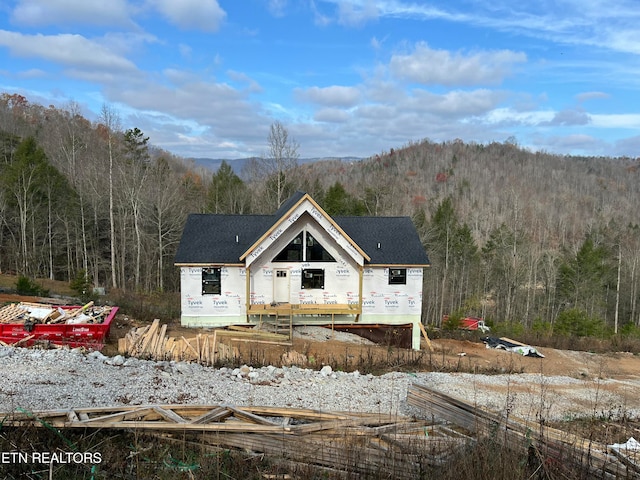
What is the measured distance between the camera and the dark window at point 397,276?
21.6 meters

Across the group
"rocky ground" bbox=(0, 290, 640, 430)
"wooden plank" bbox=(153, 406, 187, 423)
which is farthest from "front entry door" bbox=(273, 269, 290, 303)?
"wooden plank" bbox=(153, 406, 187, 423)

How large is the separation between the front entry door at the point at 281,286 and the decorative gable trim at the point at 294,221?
1.63 m

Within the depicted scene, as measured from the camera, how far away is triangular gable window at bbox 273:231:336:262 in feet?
68.8

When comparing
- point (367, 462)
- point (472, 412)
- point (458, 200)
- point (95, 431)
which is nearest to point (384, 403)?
point (472, 412)

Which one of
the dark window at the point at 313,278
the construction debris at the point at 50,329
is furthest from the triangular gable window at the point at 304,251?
the construction debris at the point at 50,329

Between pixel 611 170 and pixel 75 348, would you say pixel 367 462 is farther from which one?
pixel 611 170

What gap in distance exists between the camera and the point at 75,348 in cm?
1366

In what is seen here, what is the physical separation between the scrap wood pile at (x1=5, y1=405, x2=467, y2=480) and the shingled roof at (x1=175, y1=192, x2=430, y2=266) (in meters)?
13.6

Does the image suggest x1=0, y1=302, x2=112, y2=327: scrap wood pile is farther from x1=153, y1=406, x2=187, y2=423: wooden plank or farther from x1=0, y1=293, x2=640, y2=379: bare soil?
x1=153, y1=406, x2=187, y2=423: wooden plank

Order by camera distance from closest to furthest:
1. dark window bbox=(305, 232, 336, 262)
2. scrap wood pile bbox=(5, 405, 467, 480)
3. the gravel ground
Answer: scrap wood pile bbox=(5, 405, 467, 480), the gravel ground, dark window bbox=(305, 232, 336, 262)

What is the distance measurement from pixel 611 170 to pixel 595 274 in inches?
5387

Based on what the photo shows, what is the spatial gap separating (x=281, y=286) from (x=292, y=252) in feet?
5.37

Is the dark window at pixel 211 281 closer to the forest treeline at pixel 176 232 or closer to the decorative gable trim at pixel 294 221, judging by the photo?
the decorative gable trim at pixel 294 221

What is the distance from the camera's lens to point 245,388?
35.8 feet
